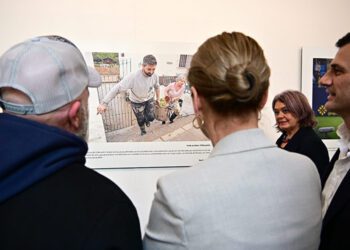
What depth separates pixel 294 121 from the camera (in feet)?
7.01

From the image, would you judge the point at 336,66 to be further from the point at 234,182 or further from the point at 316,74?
the point at 316,74

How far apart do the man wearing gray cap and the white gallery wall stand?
1.32m

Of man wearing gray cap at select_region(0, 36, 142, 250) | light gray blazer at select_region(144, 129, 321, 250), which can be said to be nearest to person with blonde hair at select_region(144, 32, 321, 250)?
light gray blazer at select_region(144, 129, 321, 250)

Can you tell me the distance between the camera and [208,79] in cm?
74

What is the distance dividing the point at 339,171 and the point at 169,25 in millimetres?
1379

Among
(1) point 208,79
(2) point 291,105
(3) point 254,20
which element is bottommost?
(2) point 291,105

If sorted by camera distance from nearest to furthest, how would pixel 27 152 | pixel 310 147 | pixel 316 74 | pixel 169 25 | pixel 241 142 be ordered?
pixel 27 152, pixel 241 142, pixel 310 147, pixel 169 25, pixel 316 74

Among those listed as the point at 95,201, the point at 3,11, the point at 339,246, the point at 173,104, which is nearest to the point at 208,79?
the point at 95,201

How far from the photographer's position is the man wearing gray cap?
24.2 inches

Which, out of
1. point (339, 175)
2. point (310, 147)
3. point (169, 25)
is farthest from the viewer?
point (169, 25)

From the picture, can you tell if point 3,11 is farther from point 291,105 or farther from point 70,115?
point 291,105

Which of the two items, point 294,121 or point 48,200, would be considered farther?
point 294,121

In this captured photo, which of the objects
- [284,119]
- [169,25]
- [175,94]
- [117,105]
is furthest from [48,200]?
[284,119]

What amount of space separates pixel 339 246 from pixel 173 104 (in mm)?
1365
